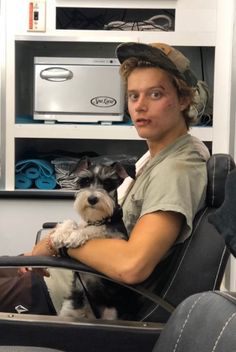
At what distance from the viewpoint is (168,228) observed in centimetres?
147

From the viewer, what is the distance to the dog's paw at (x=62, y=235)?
5.28 ft

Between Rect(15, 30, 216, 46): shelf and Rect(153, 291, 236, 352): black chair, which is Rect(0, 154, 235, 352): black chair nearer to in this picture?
Rect(153, 291, 236, 352): black chair

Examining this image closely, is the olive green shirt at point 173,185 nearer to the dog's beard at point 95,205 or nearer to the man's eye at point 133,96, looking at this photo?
the dog's beard at point 95,205

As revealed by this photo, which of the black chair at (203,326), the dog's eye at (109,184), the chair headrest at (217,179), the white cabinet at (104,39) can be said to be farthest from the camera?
the white cabinet at (104,39)

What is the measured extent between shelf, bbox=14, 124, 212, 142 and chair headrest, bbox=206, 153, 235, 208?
4.93 feet

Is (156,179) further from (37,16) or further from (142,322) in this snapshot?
(37,16)

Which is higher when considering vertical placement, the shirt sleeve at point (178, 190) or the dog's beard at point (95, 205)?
the shirt sleeve at point (178, 190)

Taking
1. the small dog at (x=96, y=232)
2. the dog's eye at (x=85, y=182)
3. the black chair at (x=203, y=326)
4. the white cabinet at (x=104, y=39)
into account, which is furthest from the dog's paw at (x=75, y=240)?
the white cabinet at (x=104, y=39)

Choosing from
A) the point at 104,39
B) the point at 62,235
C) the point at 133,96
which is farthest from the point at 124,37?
the point at 62,235

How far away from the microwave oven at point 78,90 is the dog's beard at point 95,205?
1372mm

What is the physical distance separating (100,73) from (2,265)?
1.76 m

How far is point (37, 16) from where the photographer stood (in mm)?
3021

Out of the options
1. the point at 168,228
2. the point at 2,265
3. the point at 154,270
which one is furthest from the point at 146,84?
→ the point at 2,265

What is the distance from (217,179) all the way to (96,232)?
43cm
